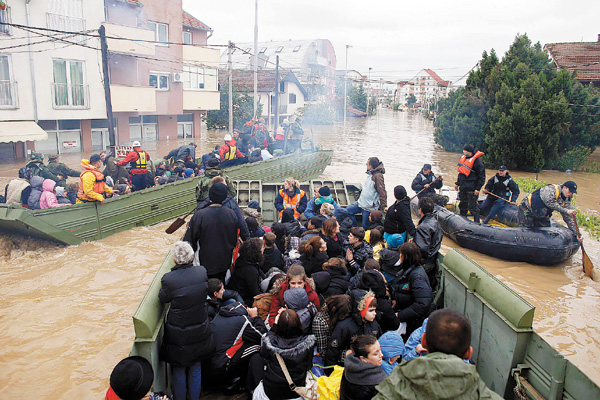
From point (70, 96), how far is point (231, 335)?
1956cm

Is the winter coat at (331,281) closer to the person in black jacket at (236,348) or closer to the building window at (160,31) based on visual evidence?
the person in black jacket at (236,348)

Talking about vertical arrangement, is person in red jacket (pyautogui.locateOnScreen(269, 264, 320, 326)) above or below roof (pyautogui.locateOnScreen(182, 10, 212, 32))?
below

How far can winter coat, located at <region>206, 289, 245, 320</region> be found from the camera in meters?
4.62

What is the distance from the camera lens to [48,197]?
9.03m

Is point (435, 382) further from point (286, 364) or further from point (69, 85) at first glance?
point (69, 85)

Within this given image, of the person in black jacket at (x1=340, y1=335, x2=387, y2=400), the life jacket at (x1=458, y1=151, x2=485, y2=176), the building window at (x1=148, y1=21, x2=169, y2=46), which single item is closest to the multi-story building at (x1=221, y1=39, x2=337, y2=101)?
the building window at (x1=148, y1=21, x2=169, y2=46)

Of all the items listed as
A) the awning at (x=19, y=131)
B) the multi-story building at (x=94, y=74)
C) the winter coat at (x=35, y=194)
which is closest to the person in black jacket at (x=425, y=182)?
the winter coat at (x=35, y=194)

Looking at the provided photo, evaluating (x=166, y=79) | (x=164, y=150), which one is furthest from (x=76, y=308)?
(x=166, y=79)

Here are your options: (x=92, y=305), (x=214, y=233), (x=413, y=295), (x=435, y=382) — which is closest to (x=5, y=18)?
(x=92, y=305)

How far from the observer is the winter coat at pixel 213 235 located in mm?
5297

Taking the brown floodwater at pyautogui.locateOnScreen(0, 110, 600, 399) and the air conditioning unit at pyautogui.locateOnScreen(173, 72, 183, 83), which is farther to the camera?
the air conditioning unit at pyautogui.locateOnScreen(173, 72, 183, 83)

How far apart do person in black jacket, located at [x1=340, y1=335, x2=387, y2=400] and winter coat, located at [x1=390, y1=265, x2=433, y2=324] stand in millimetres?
1350

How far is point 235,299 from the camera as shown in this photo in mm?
4965

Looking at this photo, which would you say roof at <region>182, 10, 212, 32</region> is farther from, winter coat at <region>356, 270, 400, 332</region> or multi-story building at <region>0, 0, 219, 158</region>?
winter coat at <region>356, 270, 400, 332</region>
